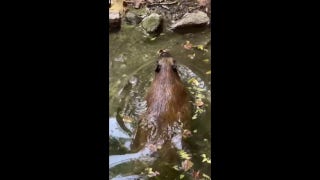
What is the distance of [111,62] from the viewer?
4938 mm

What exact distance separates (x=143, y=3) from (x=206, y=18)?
29.3 inches

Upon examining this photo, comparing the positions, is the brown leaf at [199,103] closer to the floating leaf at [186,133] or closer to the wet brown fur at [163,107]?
the wet brown fur at [163,107]

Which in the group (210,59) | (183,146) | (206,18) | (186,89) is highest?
(206,18)

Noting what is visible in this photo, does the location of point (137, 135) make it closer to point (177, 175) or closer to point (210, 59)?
point (177, 175)

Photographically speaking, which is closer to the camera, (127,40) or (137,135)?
(137,135)

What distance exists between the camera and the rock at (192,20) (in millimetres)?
5016

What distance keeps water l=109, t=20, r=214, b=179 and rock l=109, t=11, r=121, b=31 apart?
71 mm

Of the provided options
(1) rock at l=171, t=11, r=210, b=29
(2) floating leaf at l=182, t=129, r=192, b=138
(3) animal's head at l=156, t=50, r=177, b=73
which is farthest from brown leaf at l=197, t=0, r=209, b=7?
(2) floating leaf at l=182, t=129, r=192, b=138

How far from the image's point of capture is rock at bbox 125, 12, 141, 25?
5.12 metres

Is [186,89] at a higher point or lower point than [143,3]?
lower

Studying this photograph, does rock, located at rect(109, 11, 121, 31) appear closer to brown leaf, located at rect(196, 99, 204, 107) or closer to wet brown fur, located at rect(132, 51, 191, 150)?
wet brown fur, located at rect(132, 51, 191, 150)

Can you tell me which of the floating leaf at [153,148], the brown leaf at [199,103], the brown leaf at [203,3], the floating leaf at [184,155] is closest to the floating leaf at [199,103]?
the brown leaf at [199,103]

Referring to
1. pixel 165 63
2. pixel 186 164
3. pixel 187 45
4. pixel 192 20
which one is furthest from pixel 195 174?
pixel 192 20

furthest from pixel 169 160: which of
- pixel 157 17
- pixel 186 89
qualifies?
pixel 157 17
